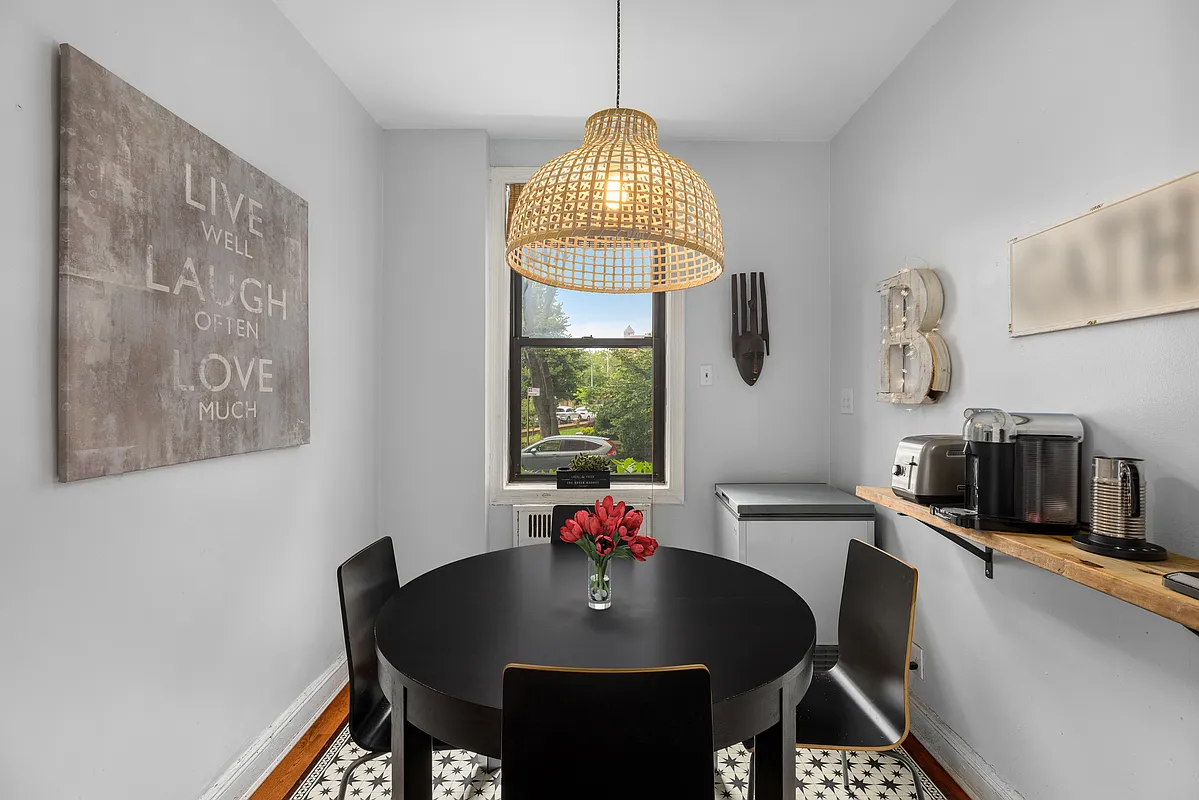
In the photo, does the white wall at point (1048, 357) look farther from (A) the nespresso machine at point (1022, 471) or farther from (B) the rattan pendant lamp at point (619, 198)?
A: (B) the rattan pendant lamp at point (619, 198)

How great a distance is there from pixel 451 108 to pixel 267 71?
3.09 feet

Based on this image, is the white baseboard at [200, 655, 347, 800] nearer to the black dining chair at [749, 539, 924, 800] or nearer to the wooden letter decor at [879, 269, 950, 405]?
the black dining chair at [749, 539, 924, 800]

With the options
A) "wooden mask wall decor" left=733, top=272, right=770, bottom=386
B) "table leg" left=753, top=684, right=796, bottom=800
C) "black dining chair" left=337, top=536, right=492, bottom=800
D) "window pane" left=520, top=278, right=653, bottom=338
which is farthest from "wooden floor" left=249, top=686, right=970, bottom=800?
"window pane" left=520, top=278, right=653, bottom=338

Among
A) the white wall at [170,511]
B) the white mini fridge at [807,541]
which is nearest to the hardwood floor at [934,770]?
the white mini fridge at [807,541]

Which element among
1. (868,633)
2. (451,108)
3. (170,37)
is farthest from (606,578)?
(451,108)

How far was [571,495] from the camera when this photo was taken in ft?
10.5

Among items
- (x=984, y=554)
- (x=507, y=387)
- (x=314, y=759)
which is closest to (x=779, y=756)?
(x=984, y=554)

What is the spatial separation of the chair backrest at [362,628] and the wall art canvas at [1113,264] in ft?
6.62

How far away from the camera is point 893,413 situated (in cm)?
256

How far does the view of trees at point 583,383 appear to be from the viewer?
3398 millimetres

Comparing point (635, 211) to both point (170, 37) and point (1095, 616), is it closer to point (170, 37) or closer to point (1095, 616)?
point (170, 37)

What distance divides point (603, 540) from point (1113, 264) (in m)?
1.39

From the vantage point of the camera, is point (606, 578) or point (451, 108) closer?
point (606, 578)

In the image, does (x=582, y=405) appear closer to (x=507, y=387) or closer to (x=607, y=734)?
(x=507, y=387)
